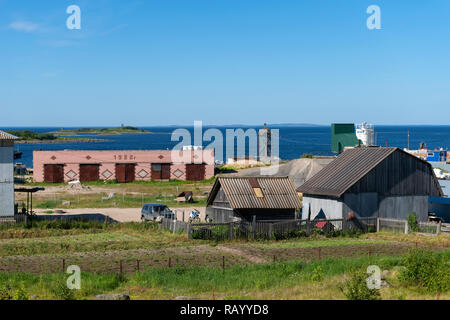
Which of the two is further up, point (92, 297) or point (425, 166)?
point (425, 166)

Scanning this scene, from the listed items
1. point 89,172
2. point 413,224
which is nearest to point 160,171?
point 89,172

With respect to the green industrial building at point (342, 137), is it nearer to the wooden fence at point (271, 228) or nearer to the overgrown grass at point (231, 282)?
the wooden fence at point (271, 228)

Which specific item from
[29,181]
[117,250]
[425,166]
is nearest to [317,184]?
[425,166]

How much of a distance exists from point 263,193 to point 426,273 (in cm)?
1608

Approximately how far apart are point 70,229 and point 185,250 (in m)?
8.98

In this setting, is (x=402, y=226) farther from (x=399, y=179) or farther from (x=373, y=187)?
(x=399, y=179)

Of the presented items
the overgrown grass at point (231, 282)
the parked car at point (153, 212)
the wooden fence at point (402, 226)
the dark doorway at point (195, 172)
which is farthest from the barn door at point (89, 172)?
the overgrown grass at point (231, 282)

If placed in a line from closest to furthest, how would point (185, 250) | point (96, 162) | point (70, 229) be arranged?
point (185, 250) → point (70, 229) → point (96, 162)

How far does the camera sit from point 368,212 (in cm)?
3256

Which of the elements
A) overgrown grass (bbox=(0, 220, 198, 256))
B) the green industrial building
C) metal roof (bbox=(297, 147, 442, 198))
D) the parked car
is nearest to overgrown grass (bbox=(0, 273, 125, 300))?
overgrown grass (bbox=(0, 220, 198, 256))

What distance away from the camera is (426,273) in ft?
55.3

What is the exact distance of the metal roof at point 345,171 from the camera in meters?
32.3

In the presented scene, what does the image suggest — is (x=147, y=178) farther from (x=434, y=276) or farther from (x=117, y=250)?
(x=434, y=276)
